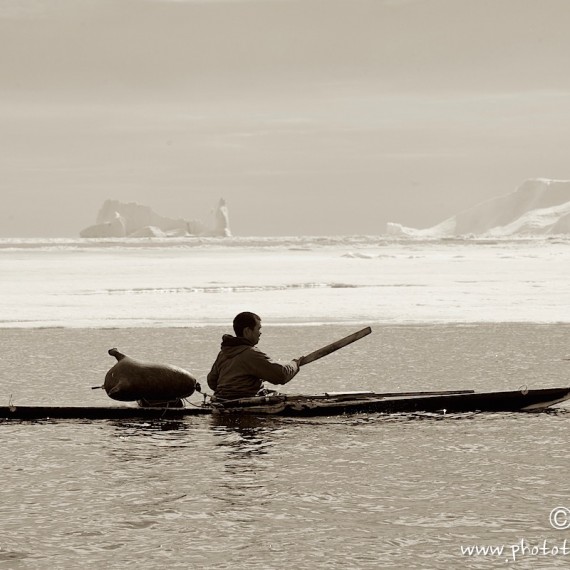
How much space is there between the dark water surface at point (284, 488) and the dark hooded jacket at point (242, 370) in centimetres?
35

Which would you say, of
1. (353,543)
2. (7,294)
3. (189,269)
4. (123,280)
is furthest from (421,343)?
(189,269)

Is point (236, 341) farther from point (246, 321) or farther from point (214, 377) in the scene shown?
point (214, 377)

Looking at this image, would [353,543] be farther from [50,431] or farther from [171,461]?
[50,431]

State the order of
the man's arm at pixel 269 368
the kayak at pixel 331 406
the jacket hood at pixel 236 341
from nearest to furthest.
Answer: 1. the man's arm at pixel 269 368
2. the jacket hood at pixel 236 341
3. the kayak at pixel 331 406

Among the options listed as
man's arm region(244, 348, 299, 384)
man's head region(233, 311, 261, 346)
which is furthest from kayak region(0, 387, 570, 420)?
man's head region(233, 311, 261, 346)

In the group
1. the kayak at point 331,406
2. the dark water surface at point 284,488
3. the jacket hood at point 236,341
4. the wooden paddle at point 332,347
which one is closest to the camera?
the dark water surface at point 284,488

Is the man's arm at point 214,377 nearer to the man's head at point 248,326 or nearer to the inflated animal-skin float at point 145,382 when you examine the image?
the inflated animal-skin float at point 145,382

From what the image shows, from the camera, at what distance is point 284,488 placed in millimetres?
8484

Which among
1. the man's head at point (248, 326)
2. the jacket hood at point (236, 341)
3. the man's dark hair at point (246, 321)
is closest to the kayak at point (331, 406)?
the jacket hood at point (236, 341)

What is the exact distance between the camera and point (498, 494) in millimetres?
8188

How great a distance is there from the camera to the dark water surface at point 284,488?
676cm

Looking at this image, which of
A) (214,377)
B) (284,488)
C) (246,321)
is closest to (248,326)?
(246,321)

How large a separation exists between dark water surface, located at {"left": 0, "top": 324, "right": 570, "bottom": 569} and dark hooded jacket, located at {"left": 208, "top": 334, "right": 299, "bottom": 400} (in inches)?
14.0

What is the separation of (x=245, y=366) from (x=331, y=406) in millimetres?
1064
